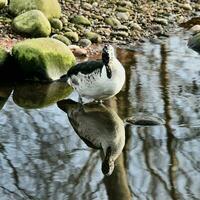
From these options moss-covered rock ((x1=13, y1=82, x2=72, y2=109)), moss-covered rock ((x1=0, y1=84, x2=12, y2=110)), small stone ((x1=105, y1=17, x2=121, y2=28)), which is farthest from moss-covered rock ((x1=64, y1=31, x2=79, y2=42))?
moss-covered rock ((x1=0, y1=84, x2=12, y2=110))

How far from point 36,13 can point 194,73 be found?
3800mm

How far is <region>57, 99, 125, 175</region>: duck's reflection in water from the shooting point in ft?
25.3

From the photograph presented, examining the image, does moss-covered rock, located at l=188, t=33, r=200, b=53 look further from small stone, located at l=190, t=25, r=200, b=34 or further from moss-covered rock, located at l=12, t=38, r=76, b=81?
moss-covered rock, located at l=12, t=38, r=76, b=81

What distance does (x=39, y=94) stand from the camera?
10.0 meters

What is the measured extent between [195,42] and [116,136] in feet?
18.2

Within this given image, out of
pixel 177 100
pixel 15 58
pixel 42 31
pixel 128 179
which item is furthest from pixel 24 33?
pixel 128 179

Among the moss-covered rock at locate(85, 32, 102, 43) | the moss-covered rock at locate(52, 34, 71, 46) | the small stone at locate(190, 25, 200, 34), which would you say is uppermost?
the moss-covered rock at locate(52, 34, 71, 46)

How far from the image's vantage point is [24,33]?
1302 centimetres

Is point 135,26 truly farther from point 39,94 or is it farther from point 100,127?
point 100,127

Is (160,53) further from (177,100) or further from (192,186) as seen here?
(192,186)

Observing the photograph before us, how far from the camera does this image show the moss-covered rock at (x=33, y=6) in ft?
45.7

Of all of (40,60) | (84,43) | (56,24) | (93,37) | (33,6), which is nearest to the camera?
(40,60)

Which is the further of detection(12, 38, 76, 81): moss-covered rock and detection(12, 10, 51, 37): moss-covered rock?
detection(12, 10, 51, 37): moss-covered rock

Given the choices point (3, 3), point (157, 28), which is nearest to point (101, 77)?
point (3, 3)
